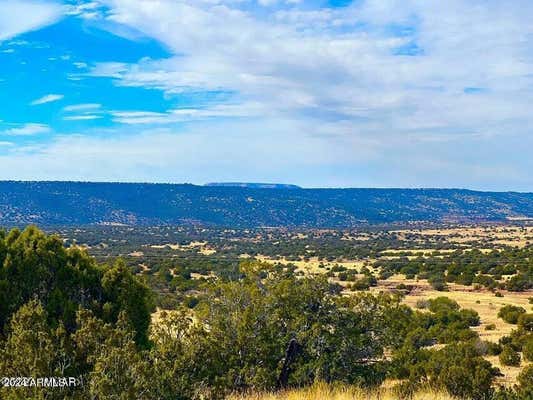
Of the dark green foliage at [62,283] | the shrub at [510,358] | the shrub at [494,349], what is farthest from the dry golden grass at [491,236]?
Answer: the dark green foliage at [62,283]

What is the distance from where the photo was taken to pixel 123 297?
13.3 metres

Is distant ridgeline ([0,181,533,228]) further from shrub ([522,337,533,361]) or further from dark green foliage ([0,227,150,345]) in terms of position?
shrub ([522,337,533,361])

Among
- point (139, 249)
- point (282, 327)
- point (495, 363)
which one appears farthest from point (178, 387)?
point (139, 249)

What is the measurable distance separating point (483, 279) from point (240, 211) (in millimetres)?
132933

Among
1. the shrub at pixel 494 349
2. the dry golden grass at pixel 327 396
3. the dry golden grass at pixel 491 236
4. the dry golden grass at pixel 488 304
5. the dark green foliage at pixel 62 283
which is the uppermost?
the dark green foliage at pixel 62 283

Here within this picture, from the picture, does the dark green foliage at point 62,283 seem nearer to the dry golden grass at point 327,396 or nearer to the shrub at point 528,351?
the dry golden grass at point 327,396

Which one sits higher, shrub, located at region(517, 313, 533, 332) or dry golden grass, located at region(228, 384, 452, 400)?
dry golden grass, located at region(228, 384, 452, 400)

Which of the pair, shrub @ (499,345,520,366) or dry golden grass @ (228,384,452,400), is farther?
shrub @ (499,345,520,366)

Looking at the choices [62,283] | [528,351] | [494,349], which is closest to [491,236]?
[494,349]

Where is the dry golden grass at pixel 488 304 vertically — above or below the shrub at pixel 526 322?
below

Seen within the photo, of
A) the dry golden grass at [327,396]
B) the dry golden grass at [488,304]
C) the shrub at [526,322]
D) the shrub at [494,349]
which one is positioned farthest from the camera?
the shrub at [526,322]

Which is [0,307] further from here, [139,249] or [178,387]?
[139,249]

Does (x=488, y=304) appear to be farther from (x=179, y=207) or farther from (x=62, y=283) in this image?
(x=179, y=207)

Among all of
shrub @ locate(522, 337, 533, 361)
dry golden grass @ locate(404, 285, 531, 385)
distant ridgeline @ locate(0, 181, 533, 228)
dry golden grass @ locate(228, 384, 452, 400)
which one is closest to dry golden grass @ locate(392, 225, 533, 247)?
dry golden grass @ locate(404, 285, 531, 385)
